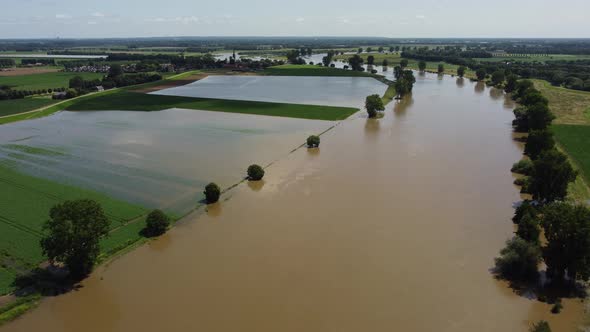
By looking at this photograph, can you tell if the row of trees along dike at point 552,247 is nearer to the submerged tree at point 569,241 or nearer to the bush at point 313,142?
the submerged tree at point 569,241

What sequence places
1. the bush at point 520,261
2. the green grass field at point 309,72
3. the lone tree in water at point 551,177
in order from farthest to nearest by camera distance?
1. the green grass field at point 309,72
2. the lone tree in water at point 551,177
3. the bush at point 520,261

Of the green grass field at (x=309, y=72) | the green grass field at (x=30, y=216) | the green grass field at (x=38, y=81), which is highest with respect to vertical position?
the green grass field at (x=309, y=72)

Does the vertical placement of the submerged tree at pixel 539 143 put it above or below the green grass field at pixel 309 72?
below

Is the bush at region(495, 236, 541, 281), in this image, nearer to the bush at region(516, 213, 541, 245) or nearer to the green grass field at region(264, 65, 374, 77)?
the bush at region(516, 213, 541, 245)

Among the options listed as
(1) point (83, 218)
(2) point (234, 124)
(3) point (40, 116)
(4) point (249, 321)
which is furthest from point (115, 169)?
(3) point (40, 116)

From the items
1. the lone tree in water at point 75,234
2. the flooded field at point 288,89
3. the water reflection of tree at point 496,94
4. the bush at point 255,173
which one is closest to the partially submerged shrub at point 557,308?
the lone tree in water at point 75,234

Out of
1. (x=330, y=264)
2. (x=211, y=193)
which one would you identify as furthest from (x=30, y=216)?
(x=330, y=264)

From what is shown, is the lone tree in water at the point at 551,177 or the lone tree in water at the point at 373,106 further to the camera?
the lone tree in water at the point at 373,106
